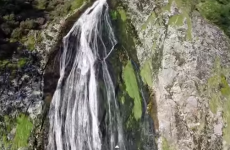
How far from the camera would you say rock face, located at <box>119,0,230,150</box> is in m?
11.9

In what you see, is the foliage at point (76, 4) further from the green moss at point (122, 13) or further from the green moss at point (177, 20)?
the green moss at point (177, 20)

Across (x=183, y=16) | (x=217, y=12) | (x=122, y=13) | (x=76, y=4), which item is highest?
(x=76, y=4)

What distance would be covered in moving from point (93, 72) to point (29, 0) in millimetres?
3474

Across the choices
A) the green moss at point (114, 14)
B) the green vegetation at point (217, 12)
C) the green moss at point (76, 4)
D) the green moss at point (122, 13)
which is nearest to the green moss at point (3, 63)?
the green moss at point (76, 4)

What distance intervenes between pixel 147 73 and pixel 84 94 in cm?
375

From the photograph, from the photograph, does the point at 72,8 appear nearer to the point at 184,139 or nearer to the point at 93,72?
the point at 93,72

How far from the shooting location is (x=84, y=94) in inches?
376

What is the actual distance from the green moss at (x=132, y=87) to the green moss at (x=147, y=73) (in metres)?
0.82

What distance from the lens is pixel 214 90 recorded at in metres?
12.2

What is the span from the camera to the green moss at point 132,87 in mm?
11094

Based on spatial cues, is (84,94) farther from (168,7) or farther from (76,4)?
(168,7)

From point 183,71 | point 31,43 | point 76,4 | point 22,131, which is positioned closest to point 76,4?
point 76,4

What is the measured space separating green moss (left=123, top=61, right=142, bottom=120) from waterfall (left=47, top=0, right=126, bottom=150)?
980 mm

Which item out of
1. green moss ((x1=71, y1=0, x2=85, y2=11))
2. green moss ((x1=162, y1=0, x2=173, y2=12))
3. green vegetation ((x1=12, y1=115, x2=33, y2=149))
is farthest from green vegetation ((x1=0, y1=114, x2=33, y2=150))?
green moss ((x1=162, y1=0, x2=173, y2=12))
